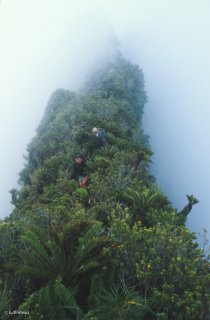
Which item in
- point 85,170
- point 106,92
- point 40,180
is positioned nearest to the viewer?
point 85,170

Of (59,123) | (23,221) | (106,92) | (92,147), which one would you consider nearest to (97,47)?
(106,92)

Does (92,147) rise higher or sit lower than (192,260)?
higher

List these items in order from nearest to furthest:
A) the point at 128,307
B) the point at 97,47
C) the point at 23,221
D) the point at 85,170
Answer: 1. the point at 128,307
2. the point at 23,221
3. the point at 85,170
4. the point at 97,47

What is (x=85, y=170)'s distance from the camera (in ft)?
43.0

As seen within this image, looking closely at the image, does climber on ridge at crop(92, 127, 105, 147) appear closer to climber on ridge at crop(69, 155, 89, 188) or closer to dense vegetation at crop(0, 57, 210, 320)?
climber on ridge at crop(69, 155, 89, 188)

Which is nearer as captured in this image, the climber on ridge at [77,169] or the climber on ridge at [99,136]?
the climber on ridge at [77,169]

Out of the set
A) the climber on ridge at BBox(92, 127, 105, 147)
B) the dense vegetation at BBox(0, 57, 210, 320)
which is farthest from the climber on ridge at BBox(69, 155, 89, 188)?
the dense vegetation at BBox(0, 57, 210, 320)

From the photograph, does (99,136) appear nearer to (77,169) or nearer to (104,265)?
(77,169)

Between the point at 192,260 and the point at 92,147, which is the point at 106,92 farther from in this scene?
the point at 192,260

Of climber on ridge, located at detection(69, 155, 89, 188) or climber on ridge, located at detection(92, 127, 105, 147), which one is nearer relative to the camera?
climber on ridge, located at detection(69, 155, 89, 188)

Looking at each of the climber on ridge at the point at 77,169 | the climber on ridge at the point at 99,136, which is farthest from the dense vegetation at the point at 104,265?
the climber on ridge at the point at 99,136

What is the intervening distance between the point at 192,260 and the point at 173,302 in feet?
3.46

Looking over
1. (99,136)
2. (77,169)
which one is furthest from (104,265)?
(99,136)

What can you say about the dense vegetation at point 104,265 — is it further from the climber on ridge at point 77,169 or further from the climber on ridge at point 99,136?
the climber on ridge at point 99,136
